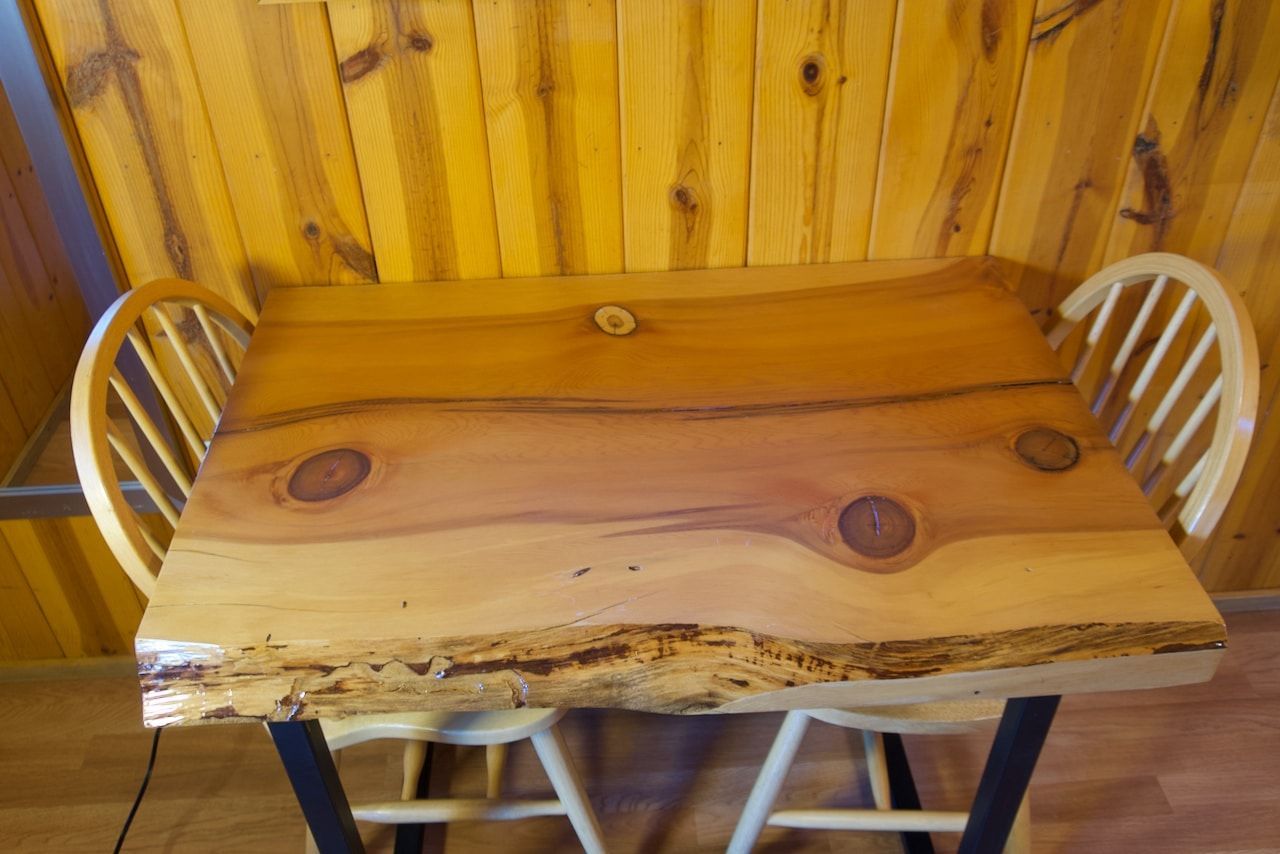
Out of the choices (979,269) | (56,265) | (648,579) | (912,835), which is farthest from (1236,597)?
(56,265)

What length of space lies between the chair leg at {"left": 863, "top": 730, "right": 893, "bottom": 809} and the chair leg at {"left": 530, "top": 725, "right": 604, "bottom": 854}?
45 cm

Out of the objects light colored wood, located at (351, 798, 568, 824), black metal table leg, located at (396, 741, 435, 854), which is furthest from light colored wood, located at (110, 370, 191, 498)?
black metal table leg, located at (396, 741, 435, 854)

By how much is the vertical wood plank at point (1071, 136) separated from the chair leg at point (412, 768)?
114 cm

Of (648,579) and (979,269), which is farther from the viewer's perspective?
(979,269)

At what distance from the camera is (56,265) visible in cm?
183

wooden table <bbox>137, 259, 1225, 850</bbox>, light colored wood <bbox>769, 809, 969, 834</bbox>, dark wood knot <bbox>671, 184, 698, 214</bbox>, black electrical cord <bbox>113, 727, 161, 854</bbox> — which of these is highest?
dark wood knot <bbox>671, 184, 698, 214</bbox>

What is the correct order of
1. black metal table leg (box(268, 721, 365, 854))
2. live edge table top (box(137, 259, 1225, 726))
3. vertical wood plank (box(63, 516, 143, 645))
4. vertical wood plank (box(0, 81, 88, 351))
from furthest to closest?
vertical wood plank (box(0, 81, 88, 351)) → vertical wood plank (box(63, 516, 143, 645)) → black metal table leg (box(268, 721, 365, 854)) → live edge table top (box(137, 259, 1225, 726))

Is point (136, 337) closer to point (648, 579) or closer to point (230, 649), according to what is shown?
point (230, 649)

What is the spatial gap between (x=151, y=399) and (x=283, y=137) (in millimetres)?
478

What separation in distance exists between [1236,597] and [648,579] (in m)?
1.47

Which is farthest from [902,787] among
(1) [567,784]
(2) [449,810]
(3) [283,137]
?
(3) [283,137]

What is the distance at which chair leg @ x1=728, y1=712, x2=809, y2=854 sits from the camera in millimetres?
1188

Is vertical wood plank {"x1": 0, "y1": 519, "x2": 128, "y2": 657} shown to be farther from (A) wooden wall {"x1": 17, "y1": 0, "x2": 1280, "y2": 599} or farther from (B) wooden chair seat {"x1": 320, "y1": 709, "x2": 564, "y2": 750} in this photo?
(B) wooden chair seat {"x1": 320, "y1": 709, "x2": 564, "y2": 750}

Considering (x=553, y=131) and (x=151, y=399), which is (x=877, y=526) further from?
(x=151, y=399)
